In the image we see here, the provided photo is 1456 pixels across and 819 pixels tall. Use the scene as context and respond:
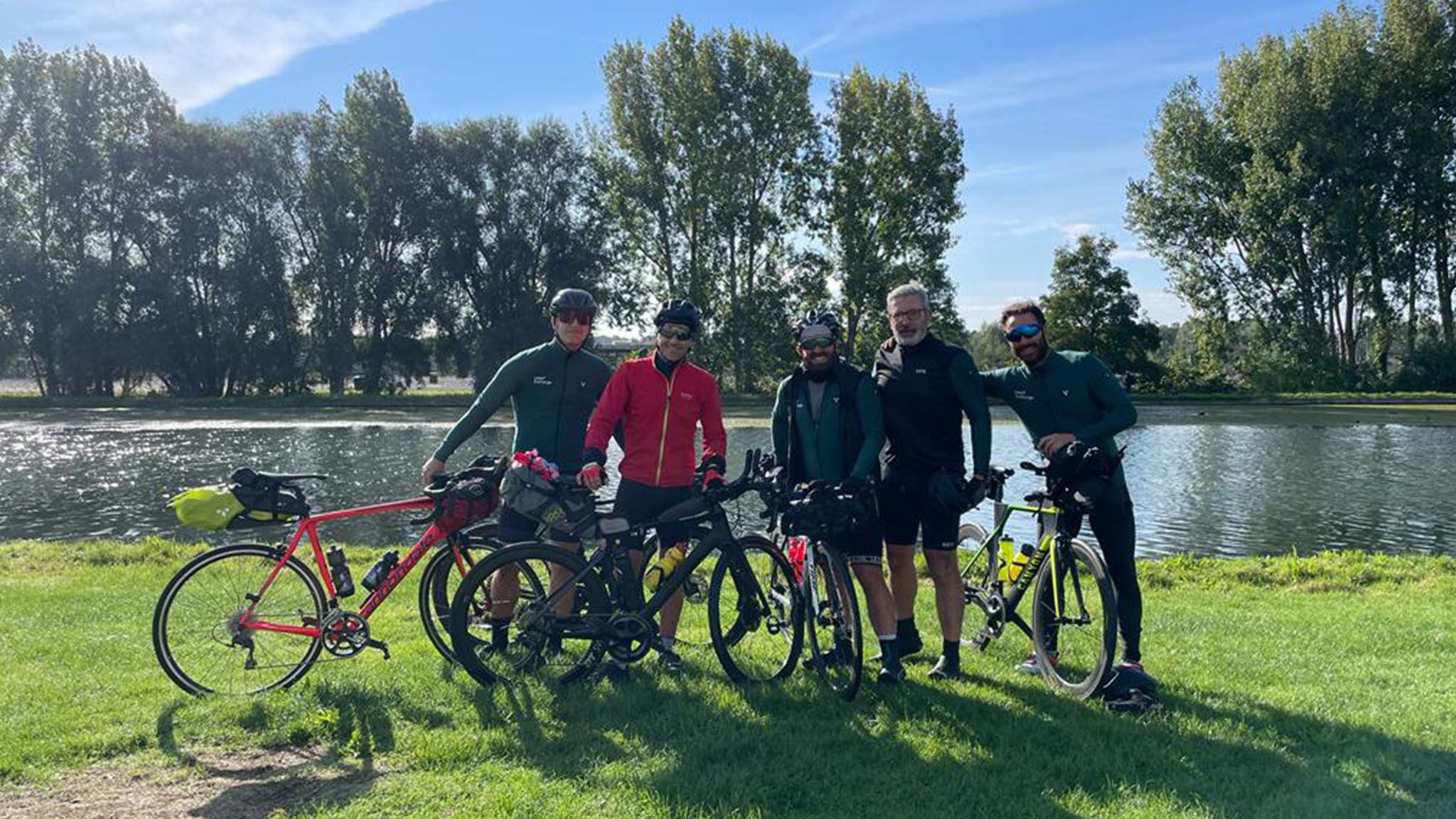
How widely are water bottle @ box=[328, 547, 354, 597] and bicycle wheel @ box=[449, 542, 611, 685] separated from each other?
670mm

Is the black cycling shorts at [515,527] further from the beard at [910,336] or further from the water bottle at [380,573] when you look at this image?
the beard at [910,336]

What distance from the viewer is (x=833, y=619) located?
16.1ft

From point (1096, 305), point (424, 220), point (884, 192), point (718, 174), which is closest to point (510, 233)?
point (424, 220)

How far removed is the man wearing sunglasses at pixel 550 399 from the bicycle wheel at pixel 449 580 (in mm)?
95

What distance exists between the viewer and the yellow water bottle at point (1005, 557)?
5.55 m

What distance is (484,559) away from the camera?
193 inches

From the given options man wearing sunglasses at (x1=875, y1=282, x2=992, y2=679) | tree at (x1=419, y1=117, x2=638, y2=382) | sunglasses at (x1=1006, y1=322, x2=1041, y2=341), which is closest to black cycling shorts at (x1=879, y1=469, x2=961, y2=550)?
man wearing sunglasses at (x1=875, y1=282, x2=992, y2=679)

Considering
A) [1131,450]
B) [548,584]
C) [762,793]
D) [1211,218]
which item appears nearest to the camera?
[762,793]

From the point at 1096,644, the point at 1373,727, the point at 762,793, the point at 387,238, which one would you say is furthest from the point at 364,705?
the point at 387,238

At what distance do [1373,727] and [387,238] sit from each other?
52.8 meters

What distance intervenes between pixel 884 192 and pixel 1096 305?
1573 centimetres

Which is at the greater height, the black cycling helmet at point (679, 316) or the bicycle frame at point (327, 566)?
the black cycling helmet at point (679, 316)

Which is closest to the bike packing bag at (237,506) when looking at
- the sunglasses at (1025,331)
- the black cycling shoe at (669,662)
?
the black cycling shoe at (669,662)

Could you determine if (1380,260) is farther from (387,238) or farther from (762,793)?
(762,793)
